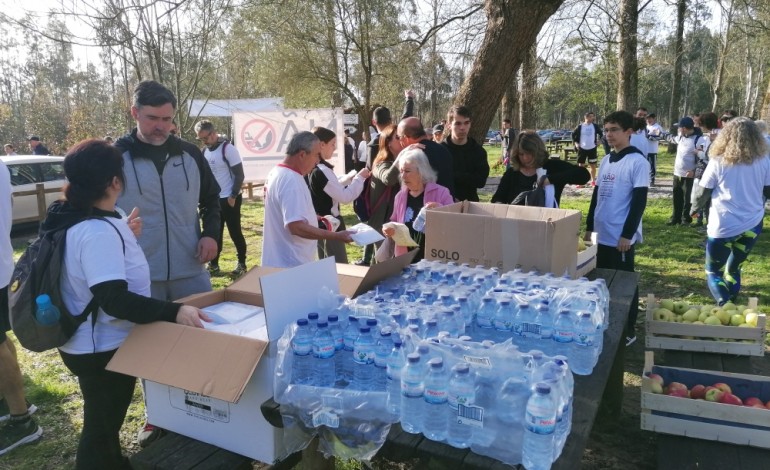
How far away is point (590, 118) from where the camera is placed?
15.5 metres

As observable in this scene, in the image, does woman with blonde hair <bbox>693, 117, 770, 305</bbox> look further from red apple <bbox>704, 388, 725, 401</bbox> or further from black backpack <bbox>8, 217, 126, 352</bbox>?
black backpack <bbox>8, 217, 126, 352</bbox>

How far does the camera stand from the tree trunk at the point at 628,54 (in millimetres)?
10141

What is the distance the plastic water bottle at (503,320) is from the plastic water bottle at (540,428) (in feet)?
2.39

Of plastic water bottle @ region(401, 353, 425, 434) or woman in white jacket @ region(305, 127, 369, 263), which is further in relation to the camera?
woman in white jacket @ region(305, 127, 369, 263)

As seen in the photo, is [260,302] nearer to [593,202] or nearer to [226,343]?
[226,343]

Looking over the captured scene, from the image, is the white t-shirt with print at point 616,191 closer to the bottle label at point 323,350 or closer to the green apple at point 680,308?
the green apple at point 680,308

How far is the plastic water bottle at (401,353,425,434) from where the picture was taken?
5.36 ft

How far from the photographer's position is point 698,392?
2932 mm

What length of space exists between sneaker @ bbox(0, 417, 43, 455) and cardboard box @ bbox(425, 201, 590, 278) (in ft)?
9.05

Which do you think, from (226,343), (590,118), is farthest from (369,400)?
(590,118)

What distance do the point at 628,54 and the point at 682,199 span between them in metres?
3.34

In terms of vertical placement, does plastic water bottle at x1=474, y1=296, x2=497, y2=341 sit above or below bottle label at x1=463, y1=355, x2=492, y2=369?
below

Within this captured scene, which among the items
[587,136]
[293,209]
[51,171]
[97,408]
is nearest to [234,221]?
[293,209]

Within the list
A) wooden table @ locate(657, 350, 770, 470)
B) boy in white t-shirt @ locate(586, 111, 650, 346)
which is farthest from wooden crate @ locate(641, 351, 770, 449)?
boy in white t-shirt @ locate(586, 111, 650, 346)
